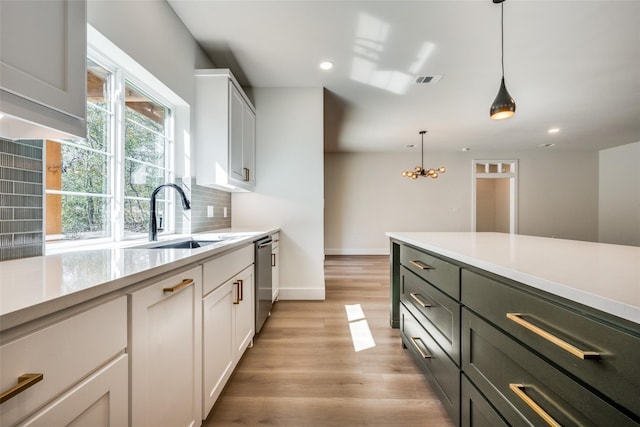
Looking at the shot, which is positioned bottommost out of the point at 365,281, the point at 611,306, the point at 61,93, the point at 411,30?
the point at 365,281

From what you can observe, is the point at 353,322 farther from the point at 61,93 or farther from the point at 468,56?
the point at 468,56

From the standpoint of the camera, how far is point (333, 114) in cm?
447

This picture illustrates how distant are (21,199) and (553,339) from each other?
69.3 inches

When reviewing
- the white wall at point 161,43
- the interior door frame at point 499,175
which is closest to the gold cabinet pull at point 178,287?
the white wall at point 161,43

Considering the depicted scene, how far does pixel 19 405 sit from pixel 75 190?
1288mm

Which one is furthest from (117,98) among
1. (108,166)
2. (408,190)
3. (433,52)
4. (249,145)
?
(408,190)

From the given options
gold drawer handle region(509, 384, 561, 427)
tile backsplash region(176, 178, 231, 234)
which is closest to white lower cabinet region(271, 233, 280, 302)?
tile backsplash region(176, 178, 231, 234)

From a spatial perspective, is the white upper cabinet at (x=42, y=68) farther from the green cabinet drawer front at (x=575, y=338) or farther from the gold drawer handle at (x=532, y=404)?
the gold drawer handle at (x=532, y=404)

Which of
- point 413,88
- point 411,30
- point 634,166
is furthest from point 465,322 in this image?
point 634,166

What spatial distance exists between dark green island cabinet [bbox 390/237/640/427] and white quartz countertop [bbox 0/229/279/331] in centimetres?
111

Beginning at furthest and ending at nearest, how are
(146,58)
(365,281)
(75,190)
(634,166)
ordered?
(634,166) < (365,281) < (146,58) < (75,190)

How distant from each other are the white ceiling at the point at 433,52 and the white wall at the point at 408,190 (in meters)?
2.76

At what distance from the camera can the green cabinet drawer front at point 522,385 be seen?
0.62m

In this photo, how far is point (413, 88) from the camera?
3518 mm
